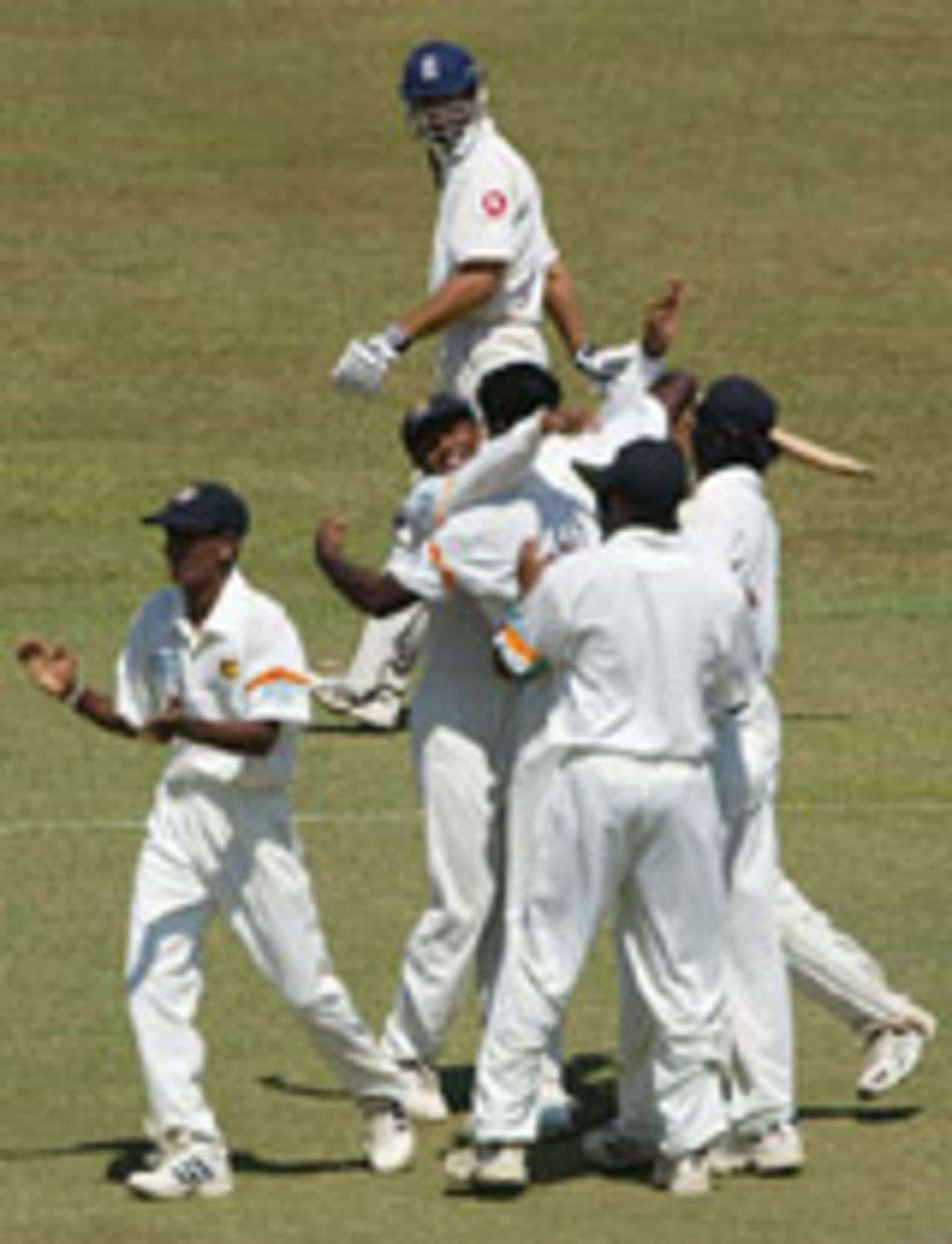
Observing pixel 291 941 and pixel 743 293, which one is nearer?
pixel 291 941

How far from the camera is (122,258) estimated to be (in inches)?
1147

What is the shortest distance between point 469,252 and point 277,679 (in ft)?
11.8

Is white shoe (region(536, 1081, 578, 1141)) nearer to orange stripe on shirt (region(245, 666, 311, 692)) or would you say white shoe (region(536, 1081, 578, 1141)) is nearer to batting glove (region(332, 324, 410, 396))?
orange stripe on shirt (region(245, 666, 311, 692))

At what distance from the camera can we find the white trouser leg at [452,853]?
1179cm

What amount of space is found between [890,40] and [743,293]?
652 cm

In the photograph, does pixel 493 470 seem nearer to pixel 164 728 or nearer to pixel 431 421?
pixel 431 421

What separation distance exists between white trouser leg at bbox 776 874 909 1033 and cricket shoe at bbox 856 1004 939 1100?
0.03 meters

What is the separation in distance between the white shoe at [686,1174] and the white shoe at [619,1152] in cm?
23

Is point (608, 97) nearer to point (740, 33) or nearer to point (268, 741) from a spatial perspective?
point (740, 33)

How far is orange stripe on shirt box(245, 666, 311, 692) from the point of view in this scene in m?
10.9

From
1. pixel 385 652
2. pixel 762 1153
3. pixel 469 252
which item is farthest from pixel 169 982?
pixel 385 652

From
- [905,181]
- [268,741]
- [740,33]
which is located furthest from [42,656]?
[740,33]

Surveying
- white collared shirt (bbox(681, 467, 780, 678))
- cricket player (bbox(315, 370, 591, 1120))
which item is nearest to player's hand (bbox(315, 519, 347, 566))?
cricket player (bbox(315, 370, 591, 1120))

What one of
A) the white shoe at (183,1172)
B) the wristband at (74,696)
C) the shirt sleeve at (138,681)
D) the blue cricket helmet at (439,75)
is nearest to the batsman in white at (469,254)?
the blue cricket helmet at (439,75)
